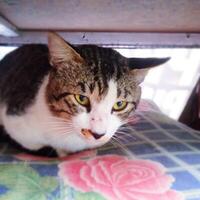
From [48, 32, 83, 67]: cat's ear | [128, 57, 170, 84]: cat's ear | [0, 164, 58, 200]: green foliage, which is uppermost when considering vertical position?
[48, 32, 83, 67]: cat's ear

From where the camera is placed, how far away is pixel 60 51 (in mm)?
765

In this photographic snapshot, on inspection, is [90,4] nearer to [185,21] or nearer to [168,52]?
[185,21]

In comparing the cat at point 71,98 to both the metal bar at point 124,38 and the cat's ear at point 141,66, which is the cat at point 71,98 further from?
the metal bar at point 124,38

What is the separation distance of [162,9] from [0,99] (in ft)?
1.71

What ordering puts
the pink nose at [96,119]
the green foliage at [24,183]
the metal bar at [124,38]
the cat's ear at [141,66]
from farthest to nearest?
the metal bar at [124,38] → the cat's ear at [141,66] → the pink nose at [96,119] → the green foliage at [24,183]

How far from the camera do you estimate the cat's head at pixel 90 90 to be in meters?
0.74

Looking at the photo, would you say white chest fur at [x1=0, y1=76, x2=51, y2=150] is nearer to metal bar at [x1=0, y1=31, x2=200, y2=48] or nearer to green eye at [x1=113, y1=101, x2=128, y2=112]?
green eye at [x1=113, y1=101, x2=128, y2=112]

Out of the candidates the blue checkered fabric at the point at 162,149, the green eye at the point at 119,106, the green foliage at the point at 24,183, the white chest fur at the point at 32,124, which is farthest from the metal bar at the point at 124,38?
the green foliage at the point at 24,183

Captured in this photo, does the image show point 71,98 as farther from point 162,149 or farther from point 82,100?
point 162,149

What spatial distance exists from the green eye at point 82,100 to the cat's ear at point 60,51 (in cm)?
8

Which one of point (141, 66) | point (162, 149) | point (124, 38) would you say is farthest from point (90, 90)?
point (124, 38)

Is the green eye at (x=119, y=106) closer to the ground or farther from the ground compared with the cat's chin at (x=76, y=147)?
farther from the ground

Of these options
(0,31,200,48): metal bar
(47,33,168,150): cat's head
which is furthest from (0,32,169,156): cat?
(0,31,200,48): metal bar

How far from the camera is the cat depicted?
0.74 metres
